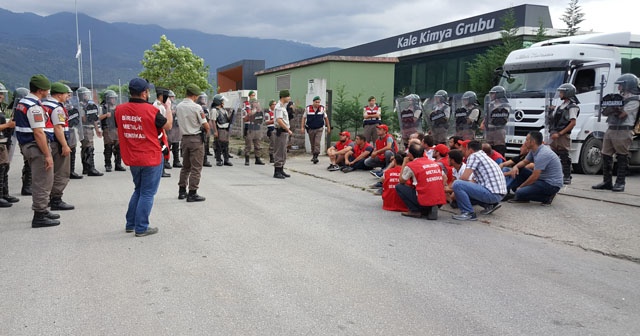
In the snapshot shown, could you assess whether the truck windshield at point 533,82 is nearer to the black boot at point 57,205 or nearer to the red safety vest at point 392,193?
the red safety vest at point 392,193

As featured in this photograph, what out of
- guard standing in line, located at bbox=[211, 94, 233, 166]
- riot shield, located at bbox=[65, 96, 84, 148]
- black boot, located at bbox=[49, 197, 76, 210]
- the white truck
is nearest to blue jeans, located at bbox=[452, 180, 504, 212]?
the white truck

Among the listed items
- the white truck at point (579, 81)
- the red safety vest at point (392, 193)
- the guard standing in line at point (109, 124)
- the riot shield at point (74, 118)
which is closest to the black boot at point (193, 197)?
the red safety vest at point (392, 193)

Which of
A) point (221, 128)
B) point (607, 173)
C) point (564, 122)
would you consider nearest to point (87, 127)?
point (221, 128)

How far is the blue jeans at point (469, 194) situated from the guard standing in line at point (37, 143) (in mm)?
5629

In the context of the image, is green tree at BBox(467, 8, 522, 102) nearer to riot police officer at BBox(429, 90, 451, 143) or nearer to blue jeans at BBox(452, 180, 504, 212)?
riot police officer at BBox(429, 90, 451, 143)

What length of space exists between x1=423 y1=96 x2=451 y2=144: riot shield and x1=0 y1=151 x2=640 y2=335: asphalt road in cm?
484

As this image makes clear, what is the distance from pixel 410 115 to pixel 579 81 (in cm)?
404

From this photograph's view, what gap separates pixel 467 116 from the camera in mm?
11188

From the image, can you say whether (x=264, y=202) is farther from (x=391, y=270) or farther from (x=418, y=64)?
(x=418, y=64)

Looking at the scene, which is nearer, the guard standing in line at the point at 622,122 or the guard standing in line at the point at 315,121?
the guard standing in line at the point at 622,122

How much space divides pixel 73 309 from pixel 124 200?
4994 millimetres

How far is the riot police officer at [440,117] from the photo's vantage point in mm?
11805

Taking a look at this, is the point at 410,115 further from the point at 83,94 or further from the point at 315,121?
the point at 83,94

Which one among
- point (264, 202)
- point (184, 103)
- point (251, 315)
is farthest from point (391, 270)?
point (184, 103)
